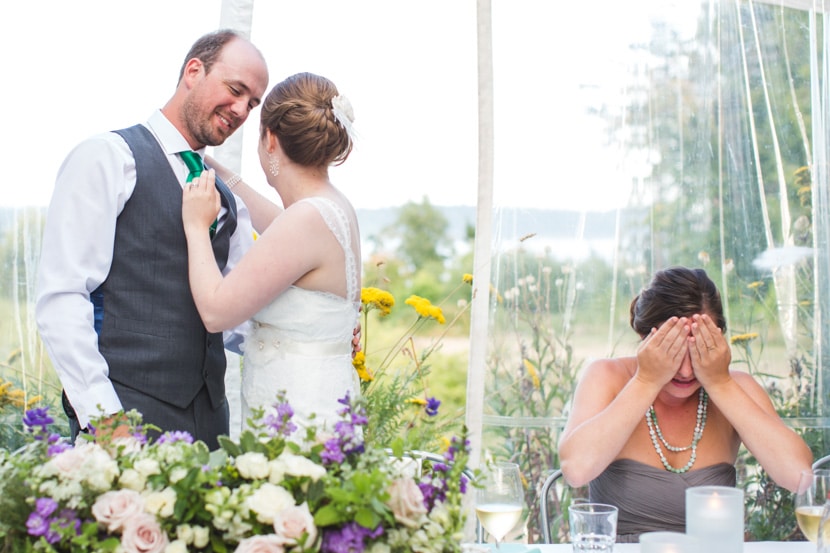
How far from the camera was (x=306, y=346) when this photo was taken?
6.03ft

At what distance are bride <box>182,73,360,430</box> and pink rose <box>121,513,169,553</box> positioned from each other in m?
0.78

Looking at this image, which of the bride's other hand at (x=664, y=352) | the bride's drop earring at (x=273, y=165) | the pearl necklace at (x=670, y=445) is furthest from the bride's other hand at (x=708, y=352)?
the bride's drop earring at (x=273, y=165)

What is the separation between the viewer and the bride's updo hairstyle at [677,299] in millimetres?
2086

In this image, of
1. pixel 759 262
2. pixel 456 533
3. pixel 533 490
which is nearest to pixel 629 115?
pixel 759 262

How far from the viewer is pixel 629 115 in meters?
2.61

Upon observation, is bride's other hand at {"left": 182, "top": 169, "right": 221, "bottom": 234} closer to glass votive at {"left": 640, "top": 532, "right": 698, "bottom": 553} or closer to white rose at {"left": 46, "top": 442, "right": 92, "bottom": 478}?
white rose at {"left": 46, "top": 442, "right": 92, "bottom": 478}

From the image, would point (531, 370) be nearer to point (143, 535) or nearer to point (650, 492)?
point (650, 492)

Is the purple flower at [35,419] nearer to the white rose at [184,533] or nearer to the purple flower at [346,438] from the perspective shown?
the white rose at [184,533]

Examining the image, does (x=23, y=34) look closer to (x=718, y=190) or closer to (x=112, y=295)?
(x=112, y=295)

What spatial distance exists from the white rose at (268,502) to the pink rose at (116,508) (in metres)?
0.12

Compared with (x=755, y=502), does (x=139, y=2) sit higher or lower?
higher

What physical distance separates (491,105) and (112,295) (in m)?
1.24

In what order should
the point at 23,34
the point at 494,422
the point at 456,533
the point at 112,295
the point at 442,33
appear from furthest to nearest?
1. the point at 442,33
2. the point at 494,422
3. the point at 23,34
4. the point at 112,295
5. the point at 456,533

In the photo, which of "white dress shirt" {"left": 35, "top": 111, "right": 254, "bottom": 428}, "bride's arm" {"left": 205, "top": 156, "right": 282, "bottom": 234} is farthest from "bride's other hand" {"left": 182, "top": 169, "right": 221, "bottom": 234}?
"bride's arm" {"left": 205, "top": 156, "right": 282, "bottom": 234}
